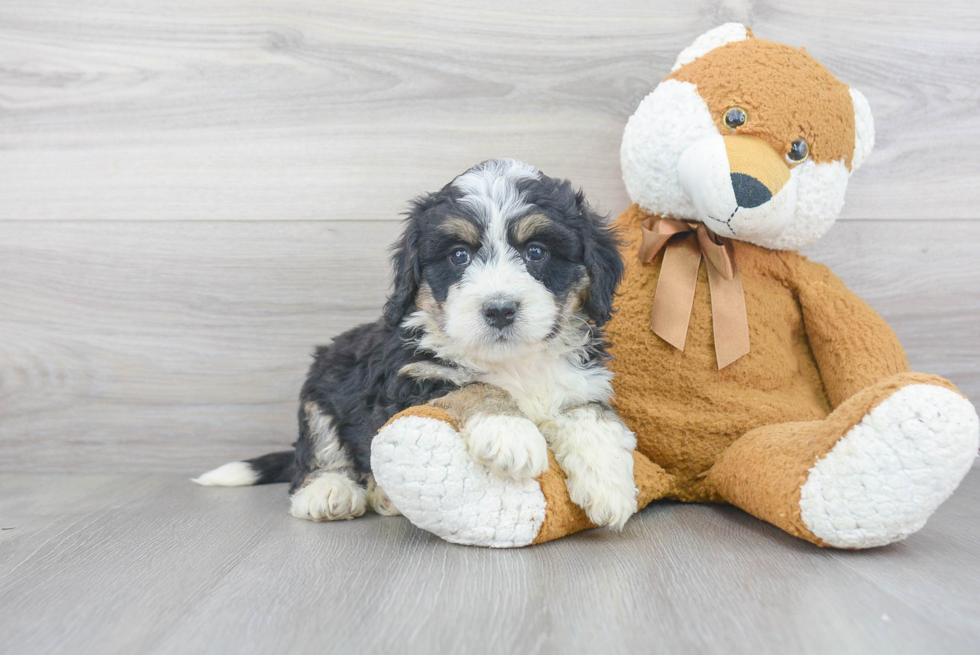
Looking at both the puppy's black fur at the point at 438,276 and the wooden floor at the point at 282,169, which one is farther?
the wooden floor at the point at 282,169

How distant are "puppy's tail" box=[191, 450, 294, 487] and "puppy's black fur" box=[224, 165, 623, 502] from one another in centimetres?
→ 55

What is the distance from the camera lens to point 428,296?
6.07 ft

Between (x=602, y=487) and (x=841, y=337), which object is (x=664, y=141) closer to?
(x=841, y=337)

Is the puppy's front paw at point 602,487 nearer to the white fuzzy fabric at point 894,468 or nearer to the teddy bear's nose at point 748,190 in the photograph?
the white fuzzy fabric at point 894,468

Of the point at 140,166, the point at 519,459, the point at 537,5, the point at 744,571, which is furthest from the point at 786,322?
the point at 140,166

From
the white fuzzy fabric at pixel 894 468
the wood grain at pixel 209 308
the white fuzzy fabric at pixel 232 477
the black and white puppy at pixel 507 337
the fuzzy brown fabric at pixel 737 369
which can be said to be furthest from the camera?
the wood grain at pixel 209 308

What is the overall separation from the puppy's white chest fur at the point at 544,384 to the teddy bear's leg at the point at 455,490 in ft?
0.71

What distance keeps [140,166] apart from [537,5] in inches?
60.6

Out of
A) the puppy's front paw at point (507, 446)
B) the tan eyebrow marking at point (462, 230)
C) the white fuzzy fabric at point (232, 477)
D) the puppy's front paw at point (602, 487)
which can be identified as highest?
the tan eyebrow marking at point (462, 230)

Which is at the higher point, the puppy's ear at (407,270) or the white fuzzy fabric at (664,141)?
the white fuzzy fabric at (664,141)

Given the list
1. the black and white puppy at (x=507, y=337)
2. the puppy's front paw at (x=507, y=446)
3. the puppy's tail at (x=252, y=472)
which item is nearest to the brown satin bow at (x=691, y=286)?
the black and white puppy at (x=507, y=337)

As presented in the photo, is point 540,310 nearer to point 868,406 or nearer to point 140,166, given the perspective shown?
point 868,406

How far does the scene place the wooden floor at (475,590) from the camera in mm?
1252

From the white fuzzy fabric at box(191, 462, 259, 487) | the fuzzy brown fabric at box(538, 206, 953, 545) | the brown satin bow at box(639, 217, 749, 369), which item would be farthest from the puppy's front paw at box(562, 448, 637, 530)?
the white fuzzy fabric at box(191, 462, 259, 487)
